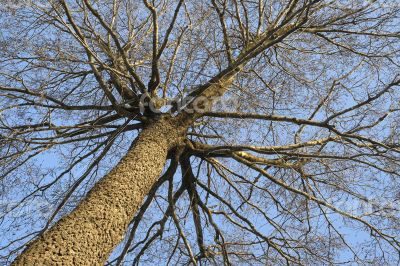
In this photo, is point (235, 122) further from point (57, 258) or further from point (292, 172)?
point (57, 258)

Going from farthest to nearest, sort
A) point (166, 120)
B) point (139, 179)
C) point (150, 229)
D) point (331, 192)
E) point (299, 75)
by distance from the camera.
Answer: point (299, 75) < point (150, 229) < point (331, 192) < point (166, 120) < point (139, 179)

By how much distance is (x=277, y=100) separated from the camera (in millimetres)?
4305

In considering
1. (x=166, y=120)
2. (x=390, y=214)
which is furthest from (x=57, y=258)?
(x=390, y=214)

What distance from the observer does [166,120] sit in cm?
372

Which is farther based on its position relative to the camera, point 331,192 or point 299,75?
point 299,75

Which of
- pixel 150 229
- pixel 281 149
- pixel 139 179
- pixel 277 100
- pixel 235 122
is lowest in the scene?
pixel 139 179

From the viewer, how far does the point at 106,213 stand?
259 cm

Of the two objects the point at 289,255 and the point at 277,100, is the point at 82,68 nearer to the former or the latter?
the point at 277,100

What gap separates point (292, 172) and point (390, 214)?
3.24 ft

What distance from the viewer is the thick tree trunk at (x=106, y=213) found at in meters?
2.15

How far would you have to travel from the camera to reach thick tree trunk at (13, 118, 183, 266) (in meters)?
2.15

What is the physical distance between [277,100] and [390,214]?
4.93ft

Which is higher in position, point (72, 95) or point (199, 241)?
point (72, 95)

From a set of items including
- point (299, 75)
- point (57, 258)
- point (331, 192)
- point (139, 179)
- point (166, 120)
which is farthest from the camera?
point (299, 75)
